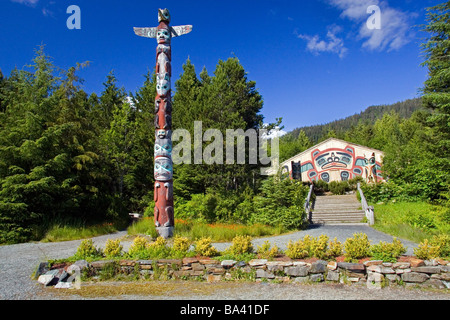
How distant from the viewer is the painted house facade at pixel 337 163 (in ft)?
87.6

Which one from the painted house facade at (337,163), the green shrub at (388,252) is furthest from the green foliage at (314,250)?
the painted house facade at (337,163)

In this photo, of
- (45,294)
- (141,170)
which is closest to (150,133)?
(141,170)

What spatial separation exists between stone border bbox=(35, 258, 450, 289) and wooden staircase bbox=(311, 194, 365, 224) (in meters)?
11.1

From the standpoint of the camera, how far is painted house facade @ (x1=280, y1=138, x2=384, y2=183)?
2669 cm

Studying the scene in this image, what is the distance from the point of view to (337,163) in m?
28.6

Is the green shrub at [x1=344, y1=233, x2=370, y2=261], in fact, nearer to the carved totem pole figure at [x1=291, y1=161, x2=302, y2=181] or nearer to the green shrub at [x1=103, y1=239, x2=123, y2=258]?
the green shrub at [x1=103, y1=239, x2=123, y2=258]

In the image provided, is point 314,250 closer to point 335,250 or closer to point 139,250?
point 335,250

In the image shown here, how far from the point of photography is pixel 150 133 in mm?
21109

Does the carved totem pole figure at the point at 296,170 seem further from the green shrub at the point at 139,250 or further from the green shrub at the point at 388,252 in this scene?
the green shrub at the point at 139,250

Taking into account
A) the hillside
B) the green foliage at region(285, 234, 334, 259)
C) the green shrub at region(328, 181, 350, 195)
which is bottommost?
the green foliage at region(285, 234, 334, 259)

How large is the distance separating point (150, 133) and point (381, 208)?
54.6 ft

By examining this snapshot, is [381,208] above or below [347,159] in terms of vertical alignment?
below

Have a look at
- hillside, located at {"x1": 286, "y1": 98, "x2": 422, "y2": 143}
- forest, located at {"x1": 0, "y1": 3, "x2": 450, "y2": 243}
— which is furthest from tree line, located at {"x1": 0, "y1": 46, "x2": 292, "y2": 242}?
hillside, located at {"x1": 286, "y1": 98, "x2": 422, "y2": 143}
